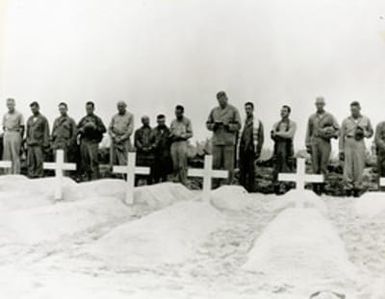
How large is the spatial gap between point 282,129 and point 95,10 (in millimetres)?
904

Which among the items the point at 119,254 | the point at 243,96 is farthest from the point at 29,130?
the point at 243,96

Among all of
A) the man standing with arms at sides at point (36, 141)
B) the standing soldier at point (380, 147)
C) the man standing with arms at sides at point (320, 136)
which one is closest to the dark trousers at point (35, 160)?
the man standing with arms at sides at point (36, 141)

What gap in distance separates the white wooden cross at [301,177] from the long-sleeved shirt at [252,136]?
13 centimetres

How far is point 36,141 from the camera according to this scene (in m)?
2.52

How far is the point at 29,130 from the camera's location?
99.2 inches

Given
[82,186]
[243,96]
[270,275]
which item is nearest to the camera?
[270,275]

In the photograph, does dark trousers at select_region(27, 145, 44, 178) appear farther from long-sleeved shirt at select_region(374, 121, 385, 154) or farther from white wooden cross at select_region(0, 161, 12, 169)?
long-sleeved shirt at select_region(374, 121, 385, 154)

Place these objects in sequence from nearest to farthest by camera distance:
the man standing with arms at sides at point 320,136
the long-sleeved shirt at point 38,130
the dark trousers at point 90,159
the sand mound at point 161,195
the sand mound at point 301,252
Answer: the sand mound at point 301,252 → the man standing with arms at sides at point 320,136 → the sand mound at point 161,195 → the dark trousers at point 90,159 → the long-sleeved shirt at point 38,130

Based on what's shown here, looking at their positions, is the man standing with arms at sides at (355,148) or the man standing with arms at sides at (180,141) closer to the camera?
the man standing with arms at sides at (355,148)

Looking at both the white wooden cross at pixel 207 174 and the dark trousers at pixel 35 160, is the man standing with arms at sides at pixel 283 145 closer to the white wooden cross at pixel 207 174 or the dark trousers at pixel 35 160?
the white wooden cross at pixel 207 174

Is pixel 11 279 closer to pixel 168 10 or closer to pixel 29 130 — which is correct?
pixel 29 130

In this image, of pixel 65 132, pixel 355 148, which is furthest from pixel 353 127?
pixel 65 132

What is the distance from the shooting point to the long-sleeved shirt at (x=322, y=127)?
2.15 meters

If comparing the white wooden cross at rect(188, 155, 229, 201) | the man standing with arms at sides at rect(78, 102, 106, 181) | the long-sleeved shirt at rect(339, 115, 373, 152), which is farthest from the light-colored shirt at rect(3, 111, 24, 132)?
the long-sleeved shirt at rect(339, 115, 373, 152)
